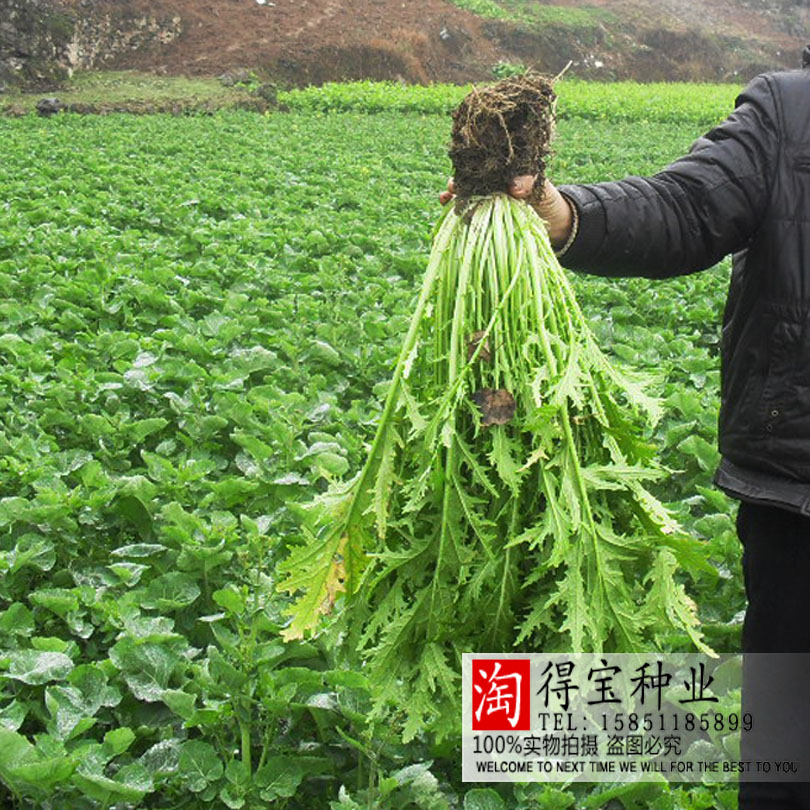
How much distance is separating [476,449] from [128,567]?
5.52ft

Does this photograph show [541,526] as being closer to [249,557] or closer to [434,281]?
[434,281]

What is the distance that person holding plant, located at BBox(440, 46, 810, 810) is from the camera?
2164mm

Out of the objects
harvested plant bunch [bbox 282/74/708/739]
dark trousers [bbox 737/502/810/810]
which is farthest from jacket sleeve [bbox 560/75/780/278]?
dark trousers [bbox 737/502/810/810]

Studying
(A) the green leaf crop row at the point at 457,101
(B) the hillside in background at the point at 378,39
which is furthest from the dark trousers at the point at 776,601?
(B) the hillside in background at the point at 378,39

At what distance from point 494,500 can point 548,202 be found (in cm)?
60

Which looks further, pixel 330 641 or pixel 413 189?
pixel 413 189

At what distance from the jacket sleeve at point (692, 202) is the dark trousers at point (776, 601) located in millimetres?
592

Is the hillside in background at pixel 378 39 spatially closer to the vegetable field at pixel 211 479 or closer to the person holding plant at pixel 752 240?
the vegetable field at pixel 211 479

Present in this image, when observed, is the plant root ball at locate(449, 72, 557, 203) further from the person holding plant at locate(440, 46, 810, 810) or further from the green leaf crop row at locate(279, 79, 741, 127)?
the green leaf crop row at locate(279, 79, 741, 127)

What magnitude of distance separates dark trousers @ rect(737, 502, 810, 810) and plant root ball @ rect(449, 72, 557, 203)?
899mm

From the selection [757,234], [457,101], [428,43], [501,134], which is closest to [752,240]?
[757,234]

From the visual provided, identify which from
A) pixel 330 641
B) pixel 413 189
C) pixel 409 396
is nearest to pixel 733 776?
pixel 330 641

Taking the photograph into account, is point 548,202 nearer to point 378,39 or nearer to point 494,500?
point 494,500

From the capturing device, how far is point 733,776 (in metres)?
2.69
